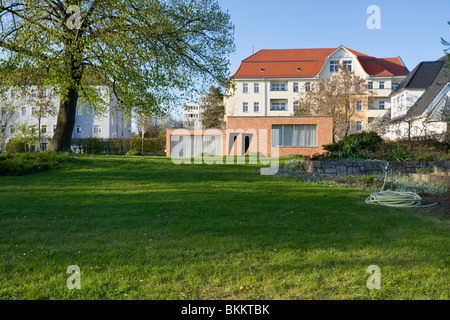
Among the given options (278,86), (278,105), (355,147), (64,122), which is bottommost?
(355,147)

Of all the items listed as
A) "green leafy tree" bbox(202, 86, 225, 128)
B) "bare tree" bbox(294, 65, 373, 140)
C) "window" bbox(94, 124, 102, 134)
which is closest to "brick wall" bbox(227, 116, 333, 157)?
"bare tree" bbox(294, 65, 373, 140)

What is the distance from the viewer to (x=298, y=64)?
45.1 m

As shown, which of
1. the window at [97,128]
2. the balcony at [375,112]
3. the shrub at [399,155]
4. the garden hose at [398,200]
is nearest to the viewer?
the garden hose at [398,200]

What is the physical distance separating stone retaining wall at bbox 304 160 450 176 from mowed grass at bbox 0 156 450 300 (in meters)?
4.58

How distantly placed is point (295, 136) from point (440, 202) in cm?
1849

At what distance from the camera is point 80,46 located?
11.9m

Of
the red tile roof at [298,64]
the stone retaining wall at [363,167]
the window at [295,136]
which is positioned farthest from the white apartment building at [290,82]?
the stone retaining wall at [363,167]

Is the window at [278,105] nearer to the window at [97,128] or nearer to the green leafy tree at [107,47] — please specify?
the window at [97,128]

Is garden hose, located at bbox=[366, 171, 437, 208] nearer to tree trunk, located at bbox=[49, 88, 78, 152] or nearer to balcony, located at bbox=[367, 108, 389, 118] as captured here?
tree trunk, located at bbox=[49, 88, 78, 152]

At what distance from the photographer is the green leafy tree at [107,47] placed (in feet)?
39.5

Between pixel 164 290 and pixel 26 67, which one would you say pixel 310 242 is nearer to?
Answer: pixel 164 290

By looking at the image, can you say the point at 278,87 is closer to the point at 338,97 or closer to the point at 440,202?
the point at 338,97

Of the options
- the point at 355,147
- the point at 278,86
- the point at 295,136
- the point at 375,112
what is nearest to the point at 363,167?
the point at 355,147

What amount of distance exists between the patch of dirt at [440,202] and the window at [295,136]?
17.5m
